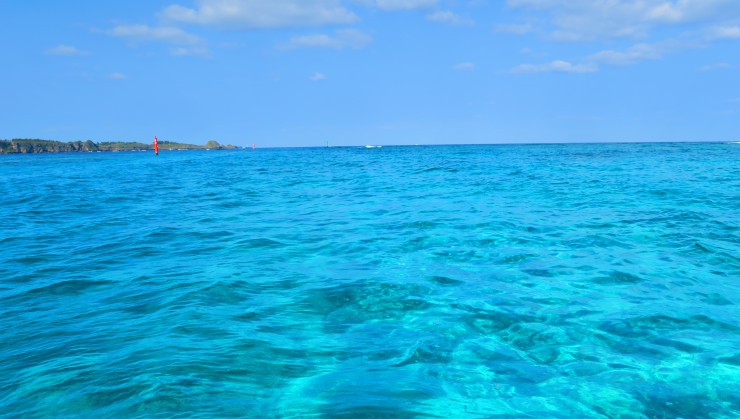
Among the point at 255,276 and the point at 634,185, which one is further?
the point at 634,185

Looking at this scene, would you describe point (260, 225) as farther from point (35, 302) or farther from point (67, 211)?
point (67, 211)

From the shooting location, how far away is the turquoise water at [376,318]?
162 inches

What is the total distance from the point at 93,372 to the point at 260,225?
8281 mm

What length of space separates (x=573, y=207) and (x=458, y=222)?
4524 mm

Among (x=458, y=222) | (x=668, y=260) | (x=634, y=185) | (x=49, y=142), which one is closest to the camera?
(x=668, y=260)

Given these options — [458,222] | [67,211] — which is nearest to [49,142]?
[67,211]

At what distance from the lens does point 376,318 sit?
597cm

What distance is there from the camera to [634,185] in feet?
69.4

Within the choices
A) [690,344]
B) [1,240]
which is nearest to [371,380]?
[690,344]

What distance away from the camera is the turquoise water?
4.12 meters

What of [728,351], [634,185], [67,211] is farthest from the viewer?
[634,185]

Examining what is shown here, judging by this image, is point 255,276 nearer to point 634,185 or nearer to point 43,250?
point 43,250

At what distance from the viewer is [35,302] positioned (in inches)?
265

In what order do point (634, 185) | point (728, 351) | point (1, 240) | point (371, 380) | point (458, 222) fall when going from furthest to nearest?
point (634, 185) < point (458, 222) < point (1, 240) < point (728, 351) < point (371, 380)
